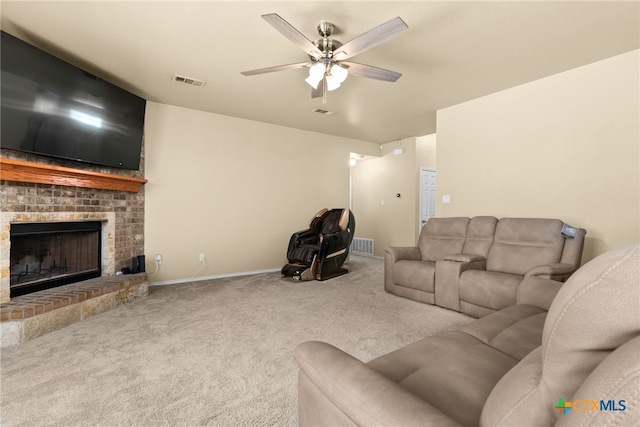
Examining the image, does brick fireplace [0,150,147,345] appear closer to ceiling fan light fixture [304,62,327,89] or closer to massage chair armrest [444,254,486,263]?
ceiling fan light fixture [304,62,327,89]

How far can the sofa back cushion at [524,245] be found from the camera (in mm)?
2852

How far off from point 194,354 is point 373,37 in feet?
8.36

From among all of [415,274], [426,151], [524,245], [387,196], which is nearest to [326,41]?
[415,274]

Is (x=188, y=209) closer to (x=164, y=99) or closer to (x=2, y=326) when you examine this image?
(x=164, y=99)

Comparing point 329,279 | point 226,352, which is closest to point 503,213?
point 329,279

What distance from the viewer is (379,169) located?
6.48m

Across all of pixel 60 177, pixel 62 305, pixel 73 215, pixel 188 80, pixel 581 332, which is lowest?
pixel 62 305

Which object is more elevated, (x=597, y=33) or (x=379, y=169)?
(x=597, y=33)

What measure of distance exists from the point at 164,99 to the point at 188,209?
152cm

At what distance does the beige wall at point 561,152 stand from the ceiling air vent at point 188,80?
340 cm

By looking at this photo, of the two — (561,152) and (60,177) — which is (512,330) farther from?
(60,177)

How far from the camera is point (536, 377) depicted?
62 centimetres

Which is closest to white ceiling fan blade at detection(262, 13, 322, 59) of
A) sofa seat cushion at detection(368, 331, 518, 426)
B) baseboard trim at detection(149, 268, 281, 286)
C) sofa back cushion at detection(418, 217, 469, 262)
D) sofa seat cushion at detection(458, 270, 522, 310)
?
sofa seat cushion at detection(368, 331, 518, 426)

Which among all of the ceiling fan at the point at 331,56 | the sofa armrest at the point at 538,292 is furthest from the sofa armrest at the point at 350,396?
the ceiling fan at the point at 331,56
